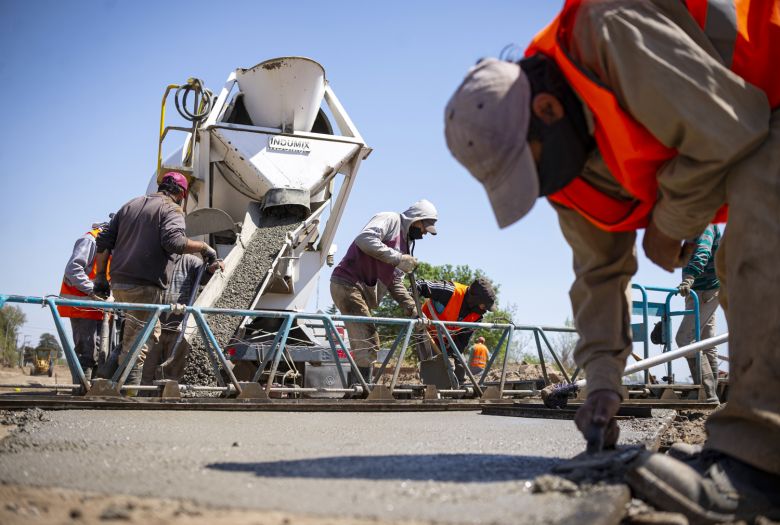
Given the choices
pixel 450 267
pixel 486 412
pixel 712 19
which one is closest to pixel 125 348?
pixel 486 412

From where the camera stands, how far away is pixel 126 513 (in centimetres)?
186

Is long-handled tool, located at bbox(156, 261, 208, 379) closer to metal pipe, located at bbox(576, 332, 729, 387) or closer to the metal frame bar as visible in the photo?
the metal frame bar

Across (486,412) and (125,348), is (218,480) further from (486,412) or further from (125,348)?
A: (125,348)

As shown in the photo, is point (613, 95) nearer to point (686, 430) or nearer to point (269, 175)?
point (686, 430)

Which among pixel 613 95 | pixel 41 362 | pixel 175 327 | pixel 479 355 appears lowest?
pixel 41 362

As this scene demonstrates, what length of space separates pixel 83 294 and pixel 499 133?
23.3 feet

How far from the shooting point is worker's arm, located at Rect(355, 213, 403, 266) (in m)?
8.02

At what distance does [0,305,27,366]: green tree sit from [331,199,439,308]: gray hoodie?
20643 millimetres

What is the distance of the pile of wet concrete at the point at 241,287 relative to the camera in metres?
7.86

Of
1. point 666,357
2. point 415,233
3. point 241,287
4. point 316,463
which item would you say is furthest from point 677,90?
point 241,287

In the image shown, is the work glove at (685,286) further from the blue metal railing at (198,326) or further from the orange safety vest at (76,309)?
the orange safety vest at (76,309)

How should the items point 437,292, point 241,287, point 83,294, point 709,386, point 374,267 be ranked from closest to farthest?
point 709,386 → point 374,267 → point 83,294 → point 241,287 → point 437,292

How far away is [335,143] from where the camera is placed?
10.4 meters

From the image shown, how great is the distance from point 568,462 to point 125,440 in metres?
1.76
